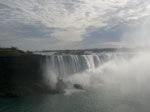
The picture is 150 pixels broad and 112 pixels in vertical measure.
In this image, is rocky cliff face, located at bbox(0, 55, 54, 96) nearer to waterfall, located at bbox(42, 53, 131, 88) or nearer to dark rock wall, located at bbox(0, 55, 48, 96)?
dark rock wall, located at bbox(0, 55, 48, 96)

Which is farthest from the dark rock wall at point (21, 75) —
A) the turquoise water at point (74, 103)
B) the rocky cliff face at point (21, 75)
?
the turquoise water at point (74, 103)

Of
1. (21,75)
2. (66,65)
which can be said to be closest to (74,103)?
(21,75)

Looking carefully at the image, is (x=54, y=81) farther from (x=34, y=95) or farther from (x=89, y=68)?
(x=89, y=68)

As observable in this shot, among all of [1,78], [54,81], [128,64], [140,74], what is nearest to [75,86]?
[54,81]

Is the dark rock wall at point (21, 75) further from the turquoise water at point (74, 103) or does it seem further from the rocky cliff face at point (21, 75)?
the turquoise water at point (74, 103)

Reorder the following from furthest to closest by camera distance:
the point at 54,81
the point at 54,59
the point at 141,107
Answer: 1. the point at 54,59
2. the point at 54,81
3. the point at 141,107

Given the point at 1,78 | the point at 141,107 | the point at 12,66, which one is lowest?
the point at 141,107
